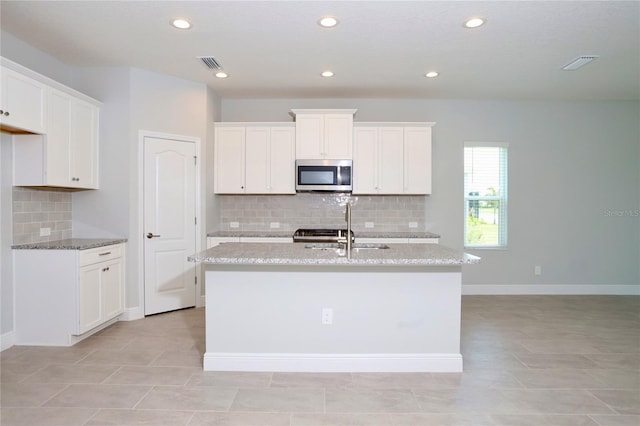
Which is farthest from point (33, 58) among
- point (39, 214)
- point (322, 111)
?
point (322, 111)

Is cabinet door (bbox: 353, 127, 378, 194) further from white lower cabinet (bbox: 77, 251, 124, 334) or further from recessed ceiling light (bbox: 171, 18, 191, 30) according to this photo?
white lower cabinet (bbox: 77, 251, 124, 334)

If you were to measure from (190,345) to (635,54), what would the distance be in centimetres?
509

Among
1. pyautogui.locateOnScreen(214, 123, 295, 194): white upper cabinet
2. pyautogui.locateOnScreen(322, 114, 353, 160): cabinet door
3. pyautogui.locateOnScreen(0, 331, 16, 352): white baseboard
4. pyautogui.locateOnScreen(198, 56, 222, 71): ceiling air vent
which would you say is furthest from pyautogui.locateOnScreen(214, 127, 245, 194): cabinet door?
pyautogui.locateOnScreen(0, 331, 16, 352): white baseboard

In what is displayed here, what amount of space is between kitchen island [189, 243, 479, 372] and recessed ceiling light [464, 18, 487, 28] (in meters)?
1.86

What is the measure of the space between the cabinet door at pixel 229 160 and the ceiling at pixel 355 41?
1.90 feet

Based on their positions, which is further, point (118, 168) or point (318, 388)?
point (118, 168)

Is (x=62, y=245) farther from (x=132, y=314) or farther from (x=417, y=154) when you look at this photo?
(x=417, y=154)

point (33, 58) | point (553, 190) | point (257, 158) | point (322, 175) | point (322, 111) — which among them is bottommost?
point (553, 190)

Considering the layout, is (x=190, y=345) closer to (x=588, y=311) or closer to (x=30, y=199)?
(x=30, y=199)

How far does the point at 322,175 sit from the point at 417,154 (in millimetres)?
1298

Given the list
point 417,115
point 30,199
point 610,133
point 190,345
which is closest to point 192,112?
point 30,199

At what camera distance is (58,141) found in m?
3.39

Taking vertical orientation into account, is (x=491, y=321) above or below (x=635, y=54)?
below

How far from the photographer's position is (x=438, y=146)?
5.20 meters
